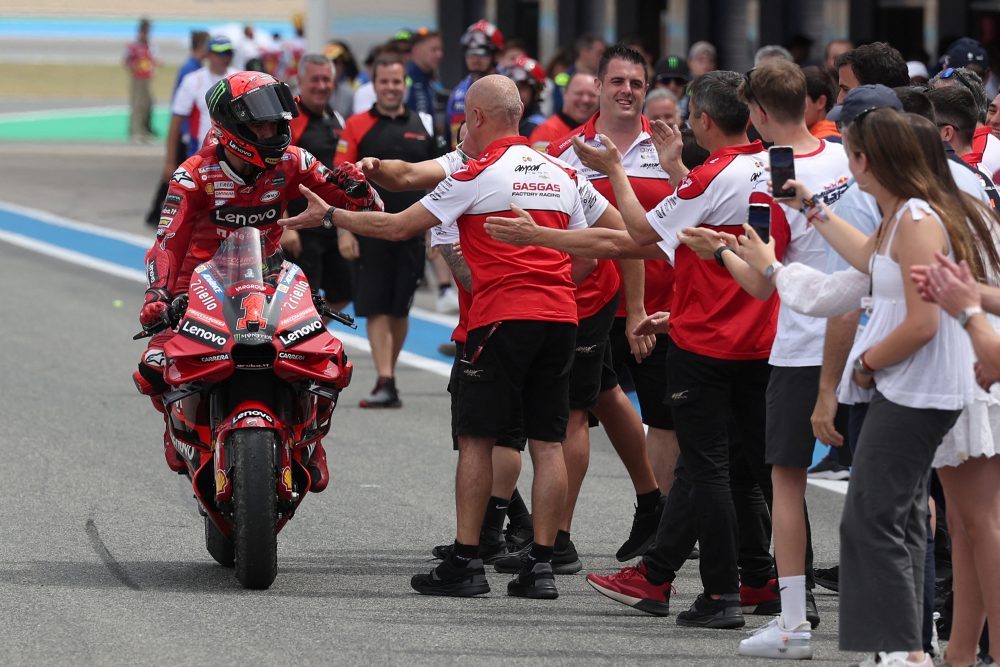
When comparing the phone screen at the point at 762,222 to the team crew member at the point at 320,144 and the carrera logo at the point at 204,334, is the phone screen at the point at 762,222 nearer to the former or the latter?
the carrera logo at the point at 204,334

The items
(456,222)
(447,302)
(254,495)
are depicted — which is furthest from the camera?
(447,302)

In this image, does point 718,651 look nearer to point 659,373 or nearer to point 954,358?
point 954,358

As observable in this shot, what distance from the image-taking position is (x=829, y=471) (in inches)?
377

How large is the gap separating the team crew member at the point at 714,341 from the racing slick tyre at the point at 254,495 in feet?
4.89

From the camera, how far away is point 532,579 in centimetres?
700

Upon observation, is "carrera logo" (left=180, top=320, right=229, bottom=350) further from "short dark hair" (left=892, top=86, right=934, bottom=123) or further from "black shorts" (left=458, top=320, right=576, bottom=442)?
"short dark hair" (left=892, top=86, right=934, bottom=123)

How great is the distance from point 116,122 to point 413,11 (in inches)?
569

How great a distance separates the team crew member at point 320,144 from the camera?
11.8 metres

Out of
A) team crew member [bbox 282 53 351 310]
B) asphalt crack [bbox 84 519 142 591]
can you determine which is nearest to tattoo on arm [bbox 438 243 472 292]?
asphalt crack [bbox 84 519 142 591]

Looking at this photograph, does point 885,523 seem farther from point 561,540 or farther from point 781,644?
point 561,540

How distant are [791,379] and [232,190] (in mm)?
2401

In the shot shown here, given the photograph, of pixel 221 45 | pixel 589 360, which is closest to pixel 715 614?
pixel 589 360

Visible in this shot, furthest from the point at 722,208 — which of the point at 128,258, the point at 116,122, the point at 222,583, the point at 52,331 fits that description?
the point at 116,122

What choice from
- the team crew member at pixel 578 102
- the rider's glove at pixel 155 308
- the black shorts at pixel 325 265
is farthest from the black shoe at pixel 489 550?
the black shorts at pixel 325 265
